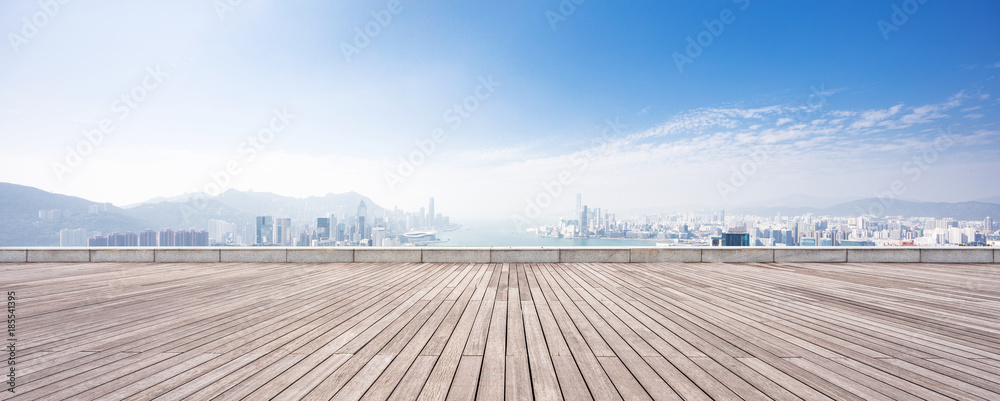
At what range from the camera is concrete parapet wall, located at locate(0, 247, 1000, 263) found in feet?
21.0

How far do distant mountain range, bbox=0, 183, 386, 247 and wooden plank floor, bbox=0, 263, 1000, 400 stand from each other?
22.8 feet

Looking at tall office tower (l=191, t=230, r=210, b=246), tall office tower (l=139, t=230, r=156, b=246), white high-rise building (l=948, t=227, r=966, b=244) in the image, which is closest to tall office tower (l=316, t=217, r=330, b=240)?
tall office tower (l=191, t=230, r=210, b=246)

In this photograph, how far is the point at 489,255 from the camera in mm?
6406

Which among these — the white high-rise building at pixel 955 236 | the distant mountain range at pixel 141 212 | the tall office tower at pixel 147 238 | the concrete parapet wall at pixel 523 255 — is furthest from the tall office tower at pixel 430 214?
the white high-rise building at pixel 955 236

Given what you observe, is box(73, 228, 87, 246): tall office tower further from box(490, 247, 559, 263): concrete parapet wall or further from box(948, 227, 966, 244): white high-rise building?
box(948, 227, 966, 244): white high-rise building

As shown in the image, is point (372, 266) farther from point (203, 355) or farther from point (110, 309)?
point (203, 355)

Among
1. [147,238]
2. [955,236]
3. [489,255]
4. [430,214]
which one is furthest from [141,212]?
[955,236]

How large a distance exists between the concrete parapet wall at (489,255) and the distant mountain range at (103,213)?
1602 mm

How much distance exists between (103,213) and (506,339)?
2165 cm

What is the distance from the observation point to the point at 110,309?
3.27 meters

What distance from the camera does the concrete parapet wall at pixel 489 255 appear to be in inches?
252

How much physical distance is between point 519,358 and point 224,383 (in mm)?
1618

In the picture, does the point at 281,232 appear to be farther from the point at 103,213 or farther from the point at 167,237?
the point at 103,213

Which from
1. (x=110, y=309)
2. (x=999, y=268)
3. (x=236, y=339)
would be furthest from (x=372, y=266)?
(x=999, y=268)
